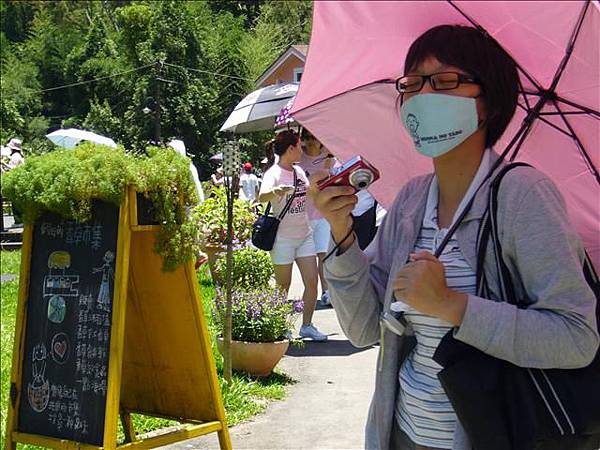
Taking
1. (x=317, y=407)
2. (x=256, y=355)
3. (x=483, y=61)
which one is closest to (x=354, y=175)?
(x=483, y=61)

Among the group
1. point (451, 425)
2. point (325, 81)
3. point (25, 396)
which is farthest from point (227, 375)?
point (451, 425)

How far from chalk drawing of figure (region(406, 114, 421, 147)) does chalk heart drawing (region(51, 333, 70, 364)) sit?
7.33 ft

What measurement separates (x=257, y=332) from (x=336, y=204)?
154 inches

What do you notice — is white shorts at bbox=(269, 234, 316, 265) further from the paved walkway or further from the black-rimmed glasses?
the black-rimmed glasses

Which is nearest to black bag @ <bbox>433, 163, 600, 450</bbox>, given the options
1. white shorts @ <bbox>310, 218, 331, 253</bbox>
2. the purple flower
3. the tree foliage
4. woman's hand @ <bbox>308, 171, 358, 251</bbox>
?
woman's hand @ <bbox>308, 171, 358, 251</bbox>

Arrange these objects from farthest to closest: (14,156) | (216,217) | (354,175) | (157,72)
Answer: (157,72) < (14,156) < (216,217) < (354,175)

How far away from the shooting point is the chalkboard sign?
362 cm

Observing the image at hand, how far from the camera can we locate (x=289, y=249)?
7027 mm

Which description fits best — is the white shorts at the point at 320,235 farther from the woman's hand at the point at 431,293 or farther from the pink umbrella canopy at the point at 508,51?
the woman's hand at the point at 431,293

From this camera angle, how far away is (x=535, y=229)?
1847mm

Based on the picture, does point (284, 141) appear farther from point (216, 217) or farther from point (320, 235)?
point (216, 217)

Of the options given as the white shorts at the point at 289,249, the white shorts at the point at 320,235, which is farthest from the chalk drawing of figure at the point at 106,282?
the white shorts at the point at 320,235

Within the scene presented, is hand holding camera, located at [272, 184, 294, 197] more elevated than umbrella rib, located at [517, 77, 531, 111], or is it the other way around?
hand holding camera, located at [272, 184, 294, 197]

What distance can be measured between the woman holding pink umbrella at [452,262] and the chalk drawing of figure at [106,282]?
164 centimetres
